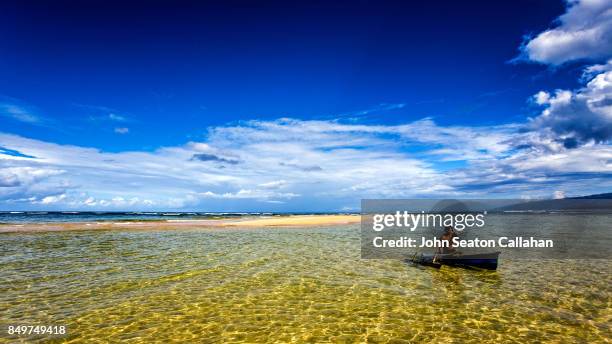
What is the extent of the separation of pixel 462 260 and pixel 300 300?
530 inches

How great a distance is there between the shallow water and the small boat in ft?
1.84

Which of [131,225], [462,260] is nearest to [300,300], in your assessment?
[462,260]

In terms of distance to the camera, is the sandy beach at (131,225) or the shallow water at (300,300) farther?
the sandy beach at (131,225)

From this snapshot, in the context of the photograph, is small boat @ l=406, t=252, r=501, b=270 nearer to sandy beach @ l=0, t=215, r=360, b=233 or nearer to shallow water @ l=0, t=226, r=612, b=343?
shallow water @ l=0, t=226, r=612, b=343

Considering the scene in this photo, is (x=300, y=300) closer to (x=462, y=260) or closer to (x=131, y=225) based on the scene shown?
(x=462, y=260)

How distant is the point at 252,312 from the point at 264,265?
9.84 metres

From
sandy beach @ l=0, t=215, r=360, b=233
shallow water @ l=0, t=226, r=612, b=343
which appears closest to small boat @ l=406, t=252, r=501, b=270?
shallow water @ l=0, t=226, r=612, b=343

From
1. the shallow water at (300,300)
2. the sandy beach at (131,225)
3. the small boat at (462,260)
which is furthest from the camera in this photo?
the sandy beach at (131,225)

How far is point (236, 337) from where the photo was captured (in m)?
11.8

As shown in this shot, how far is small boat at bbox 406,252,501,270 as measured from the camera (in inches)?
882

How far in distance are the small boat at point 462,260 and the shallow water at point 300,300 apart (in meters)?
0.56

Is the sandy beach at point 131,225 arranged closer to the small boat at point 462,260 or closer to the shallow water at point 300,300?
the shallow water at point 300,300

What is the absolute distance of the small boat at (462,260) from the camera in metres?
22.4

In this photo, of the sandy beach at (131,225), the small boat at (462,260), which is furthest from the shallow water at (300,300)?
the sandy beach at (131,225)
